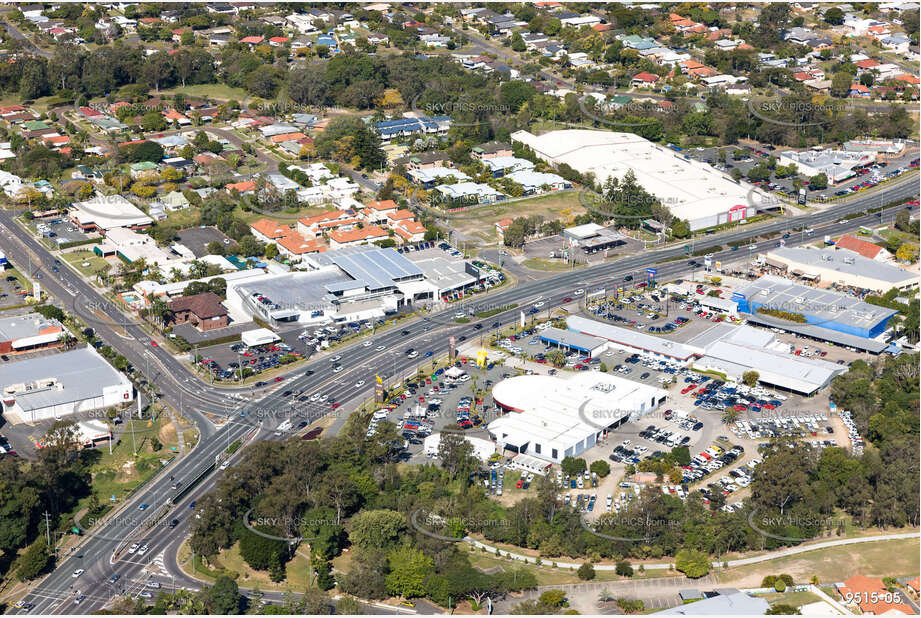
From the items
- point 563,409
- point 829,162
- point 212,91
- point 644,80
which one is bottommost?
point 212,91

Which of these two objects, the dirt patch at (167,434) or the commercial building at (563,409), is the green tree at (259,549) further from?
the commercial building at (563,409)

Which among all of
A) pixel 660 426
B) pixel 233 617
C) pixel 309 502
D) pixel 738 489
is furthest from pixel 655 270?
pixel 233 617

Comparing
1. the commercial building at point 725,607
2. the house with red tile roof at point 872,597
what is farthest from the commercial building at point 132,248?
the house with red tile roof at point 872,597

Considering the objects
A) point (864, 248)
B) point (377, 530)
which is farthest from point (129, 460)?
point (864, 248)

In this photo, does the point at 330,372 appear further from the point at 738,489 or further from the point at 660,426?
the point at 738,489

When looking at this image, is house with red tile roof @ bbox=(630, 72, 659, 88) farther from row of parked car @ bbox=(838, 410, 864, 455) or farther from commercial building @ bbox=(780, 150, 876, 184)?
row of parked car @ bbox=(838, 410, 864, 455)

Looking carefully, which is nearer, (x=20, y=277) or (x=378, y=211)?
(x=20, y=277)

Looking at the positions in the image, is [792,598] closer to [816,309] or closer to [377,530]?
[377,530]
